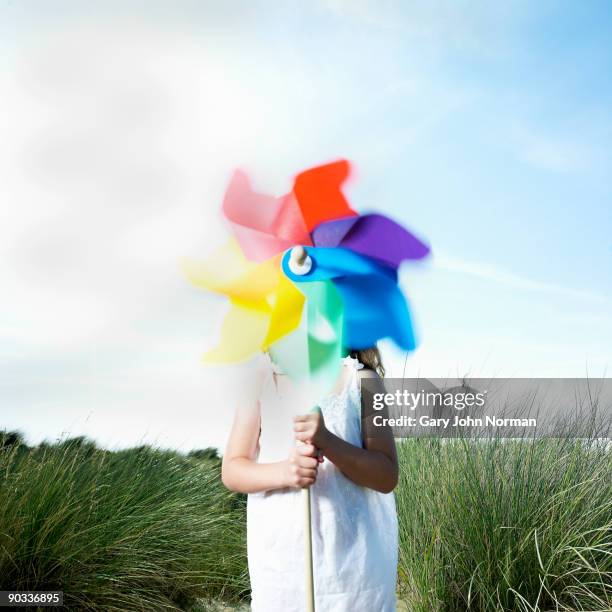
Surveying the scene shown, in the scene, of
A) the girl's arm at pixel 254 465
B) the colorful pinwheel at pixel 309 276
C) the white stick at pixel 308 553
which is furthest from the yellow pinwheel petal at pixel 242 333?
the white stick at pixel 308 553

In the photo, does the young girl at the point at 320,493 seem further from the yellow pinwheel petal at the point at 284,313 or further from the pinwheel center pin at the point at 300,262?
the pinwheel center pin at the point at 300,262

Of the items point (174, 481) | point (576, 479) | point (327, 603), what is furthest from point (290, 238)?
point (174, 481)

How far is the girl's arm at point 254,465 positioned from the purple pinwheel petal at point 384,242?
440mm

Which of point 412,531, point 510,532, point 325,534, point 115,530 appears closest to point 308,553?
point 325,534

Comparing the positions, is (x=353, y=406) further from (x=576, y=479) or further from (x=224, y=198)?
(x=576, y=479)

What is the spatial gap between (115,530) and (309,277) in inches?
90.4

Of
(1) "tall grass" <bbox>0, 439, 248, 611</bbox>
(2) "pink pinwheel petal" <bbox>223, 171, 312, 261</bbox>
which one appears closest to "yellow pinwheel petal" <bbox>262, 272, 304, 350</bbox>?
(2) "pink pinwheel petal" <bbox>223, 171, 312, 261</bbox>

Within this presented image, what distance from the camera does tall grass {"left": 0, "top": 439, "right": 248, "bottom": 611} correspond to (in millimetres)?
3338

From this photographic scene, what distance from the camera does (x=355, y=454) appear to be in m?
1.63

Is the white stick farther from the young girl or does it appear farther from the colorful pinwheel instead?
the colorful pinwheel

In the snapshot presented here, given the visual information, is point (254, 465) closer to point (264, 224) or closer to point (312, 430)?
point (312, 430)

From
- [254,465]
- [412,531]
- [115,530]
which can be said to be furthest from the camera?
[115,530]

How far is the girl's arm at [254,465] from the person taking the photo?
159 centimetres

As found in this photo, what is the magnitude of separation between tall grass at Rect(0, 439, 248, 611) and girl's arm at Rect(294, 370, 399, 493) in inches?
82.0
